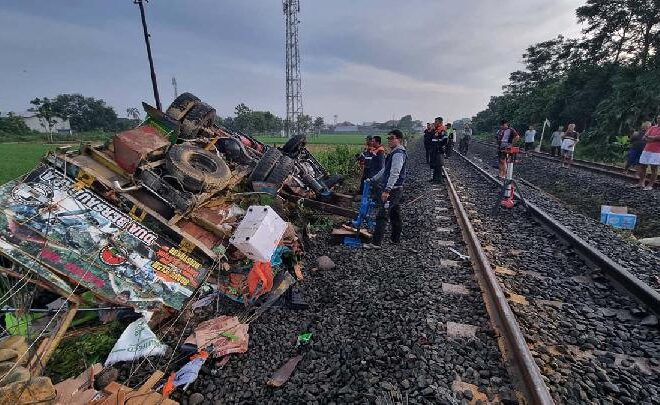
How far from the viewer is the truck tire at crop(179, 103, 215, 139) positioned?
6766mm

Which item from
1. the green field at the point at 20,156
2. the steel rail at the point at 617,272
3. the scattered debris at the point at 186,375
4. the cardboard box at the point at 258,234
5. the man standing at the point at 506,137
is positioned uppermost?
the man standing at the point at 506,137

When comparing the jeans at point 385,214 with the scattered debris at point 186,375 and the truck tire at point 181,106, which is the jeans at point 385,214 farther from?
the truck tire at point 181,106

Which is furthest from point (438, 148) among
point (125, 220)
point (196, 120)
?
point (125, 220)

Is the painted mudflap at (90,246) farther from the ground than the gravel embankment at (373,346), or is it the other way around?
the painted mudflap at (90,246)

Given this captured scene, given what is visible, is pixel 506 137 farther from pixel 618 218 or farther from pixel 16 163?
pixel 16 163

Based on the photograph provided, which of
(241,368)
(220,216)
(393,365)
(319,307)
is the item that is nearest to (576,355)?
(393,365)

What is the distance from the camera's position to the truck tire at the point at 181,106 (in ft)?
22.7

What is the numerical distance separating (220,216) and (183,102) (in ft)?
10.9

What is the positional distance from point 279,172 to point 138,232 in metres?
2.76

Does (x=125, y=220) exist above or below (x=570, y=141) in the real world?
below

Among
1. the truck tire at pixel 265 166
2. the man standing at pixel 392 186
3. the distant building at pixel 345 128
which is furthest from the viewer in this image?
the distant building at pixel 345 128

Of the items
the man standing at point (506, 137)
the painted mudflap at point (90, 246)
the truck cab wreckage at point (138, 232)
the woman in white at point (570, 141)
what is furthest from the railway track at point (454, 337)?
the woman in white at point (570, 141)

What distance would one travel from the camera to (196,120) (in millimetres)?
6965

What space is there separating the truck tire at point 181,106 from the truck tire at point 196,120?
84mm
